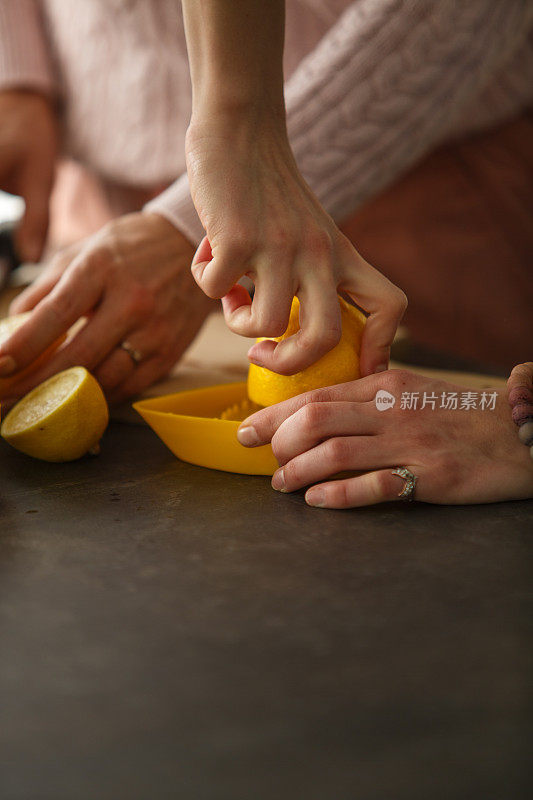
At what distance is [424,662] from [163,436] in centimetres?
46

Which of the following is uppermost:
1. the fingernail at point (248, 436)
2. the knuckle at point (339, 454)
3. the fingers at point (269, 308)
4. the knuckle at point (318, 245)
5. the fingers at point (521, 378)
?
the knuckle at point (318, 245)

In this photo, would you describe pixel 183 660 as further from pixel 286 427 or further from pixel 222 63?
pixel 222 63

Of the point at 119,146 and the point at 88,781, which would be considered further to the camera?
the point at 119,146

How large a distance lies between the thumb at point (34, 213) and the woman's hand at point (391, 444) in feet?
3.24

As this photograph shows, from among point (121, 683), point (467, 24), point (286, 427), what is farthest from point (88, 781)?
point (467, 24)

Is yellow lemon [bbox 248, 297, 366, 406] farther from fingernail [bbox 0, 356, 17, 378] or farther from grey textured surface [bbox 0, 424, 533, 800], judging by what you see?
fingernail [bbox 0, 356, 17, 378]

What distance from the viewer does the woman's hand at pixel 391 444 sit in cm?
73

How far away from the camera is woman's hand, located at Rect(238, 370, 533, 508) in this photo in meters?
0.73

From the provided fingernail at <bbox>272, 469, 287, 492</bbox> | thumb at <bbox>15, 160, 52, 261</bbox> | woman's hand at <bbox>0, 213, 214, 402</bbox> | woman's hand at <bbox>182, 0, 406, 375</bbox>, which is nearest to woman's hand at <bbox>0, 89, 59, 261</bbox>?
thumb at <bbox>15, 160, 52, 261</bbox>

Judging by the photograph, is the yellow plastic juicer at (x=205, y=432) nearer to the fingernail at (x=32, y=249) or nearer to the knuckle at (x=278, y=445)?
the knuckle at (x=278, y=445)

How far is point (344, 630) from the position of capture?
0.54m

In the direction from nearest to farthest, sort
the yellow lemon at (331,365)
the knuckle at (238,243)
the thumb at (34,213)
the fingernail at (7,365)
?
the knuckle at (238,243), the yellow lemon at (331,365), the fingernail at (7,365), the thumb at (34,213)

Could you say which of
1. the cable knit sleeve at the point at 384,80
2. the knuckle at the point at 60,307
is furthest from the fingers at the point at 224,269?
the cable knit sleeve at the point at 384,80

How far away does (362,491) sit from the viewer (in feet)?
2.38
